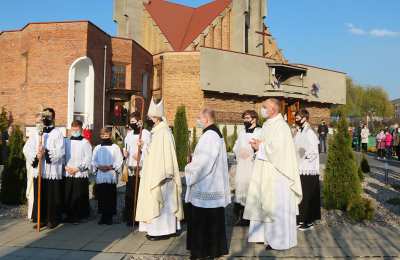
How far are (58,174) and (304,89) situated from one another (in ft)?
103

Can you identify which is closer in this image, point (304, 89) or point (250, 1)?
point (304, 89)

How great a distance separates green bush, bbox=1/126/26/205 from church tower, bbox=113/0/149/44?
30.1m

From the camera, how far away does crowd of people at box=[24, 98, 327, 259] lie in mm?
5656

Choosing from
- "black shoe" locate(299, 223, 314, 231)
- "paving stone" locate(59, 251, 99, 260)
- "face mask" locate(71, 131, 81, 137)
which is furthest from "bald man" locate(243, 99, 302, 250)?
"face mask" locate(71, 131, 81, 137)

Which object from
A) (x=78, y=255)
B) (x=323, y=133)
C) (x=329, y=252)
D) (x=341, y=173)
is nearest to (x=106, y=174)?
(x=78, y=255)

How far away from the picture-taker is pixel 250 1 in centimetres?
4134

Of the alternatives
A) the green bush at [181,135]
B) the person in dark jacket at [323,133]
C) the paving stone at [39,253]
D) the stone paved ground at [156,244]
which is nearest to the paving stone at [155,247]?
the stone paved ground at [156,244]

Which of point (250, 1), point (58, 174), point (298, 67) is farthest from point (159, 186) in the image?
point (250, 1)

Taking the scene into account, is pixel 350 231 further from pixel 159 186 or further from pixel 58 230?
pixel 58 230

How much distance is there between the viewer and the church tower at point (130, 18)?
38.2 m

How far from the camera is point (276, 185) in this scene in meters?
5.84

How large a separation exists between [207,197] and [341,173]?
14.1ft

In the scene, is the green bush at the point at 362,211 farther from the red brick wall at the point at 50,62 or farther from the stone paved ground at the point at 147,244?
the red brick wall at the point at 50,62

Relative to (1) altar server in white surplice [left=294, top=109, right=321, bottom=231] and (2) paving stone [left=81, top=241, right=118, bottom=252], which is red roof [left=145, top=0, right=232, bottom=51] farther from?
(2) paving stone [left=81, top=241, right=118, bottom=252]
